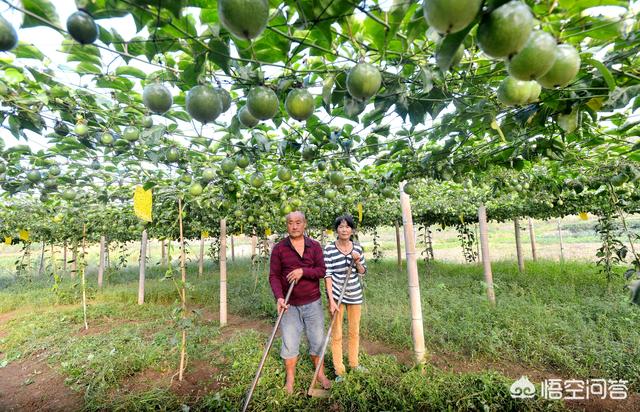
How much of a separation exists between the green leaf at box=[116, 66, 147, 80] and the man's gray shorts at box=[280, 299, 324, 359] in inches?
105

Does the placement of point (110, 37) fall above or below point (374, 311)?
above

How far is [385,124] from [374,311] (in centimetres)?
522

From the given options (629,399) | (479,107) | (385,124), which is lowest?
(629,399)

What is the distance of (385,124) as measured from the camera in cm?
243

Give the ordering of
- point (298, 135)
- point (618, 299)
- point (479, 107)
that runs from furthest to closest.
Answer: point (618, 299)
point (298, 135)
point (479, 107)

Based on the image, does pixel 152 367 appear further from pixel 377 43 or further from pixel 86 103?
pixel 377 43

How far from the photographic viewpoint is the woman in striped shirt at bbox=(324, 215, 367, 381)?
12.6 ft

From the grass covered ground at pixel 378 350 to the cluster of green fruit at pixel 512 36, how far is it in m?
3.46

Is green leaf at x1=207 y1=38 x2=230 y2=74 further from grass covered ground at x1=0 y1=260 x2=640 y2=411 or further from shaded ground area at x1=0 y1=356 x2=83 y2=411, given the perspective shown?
shaded ground area at x1=0 y1=356 x2=83 y2=411

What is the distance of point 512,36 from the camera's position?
778 millimetres

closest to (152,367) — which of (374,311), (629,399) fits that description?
(374,311)

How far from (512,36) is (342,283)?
3393mm

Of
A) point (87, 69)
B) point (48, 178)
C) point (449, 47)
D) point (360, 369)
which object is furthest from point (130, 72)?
point (360, 369)

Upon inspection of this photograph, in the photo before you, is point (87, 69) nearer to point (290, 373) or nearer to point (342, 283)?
point (342, 283)
